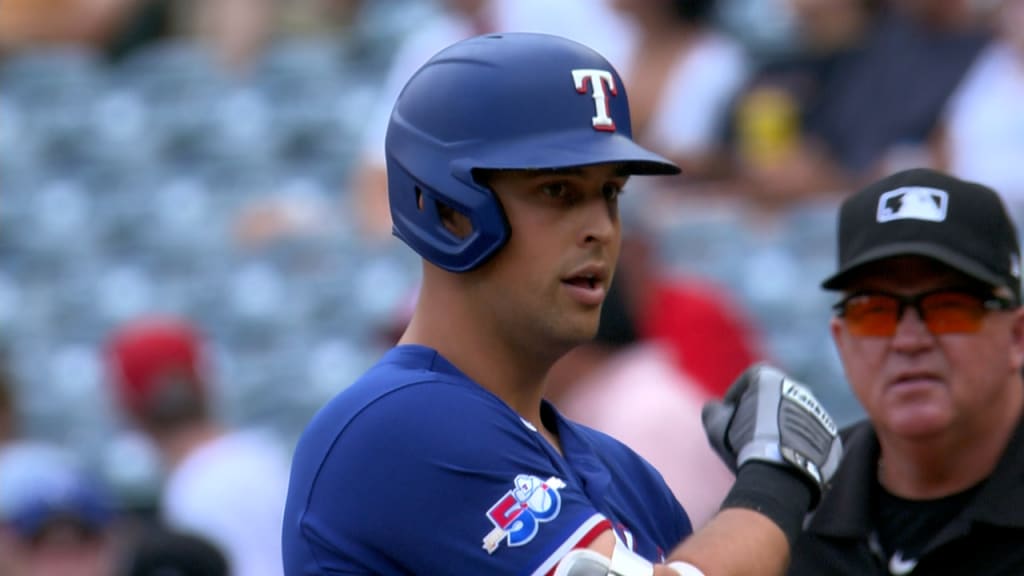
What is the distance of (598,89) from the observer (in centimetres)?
285

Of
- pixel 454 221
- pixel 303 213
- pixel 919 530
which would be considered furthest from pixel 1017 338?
pixel 303 213

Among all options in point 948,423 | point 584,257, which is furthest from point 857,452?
point 584,257

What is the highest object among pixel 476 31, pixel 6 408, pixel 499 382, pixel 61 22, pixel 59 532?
pixel 499 382

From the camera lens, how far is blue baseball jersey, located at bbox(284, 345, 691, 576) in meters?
2.64

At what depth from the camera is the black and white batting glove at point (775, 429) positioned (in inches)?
116

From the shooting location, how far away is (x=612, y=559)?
262cm

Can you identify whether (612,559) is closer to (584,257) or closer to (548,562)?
(548,562)

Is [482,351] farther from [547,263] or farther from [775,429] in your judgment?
[775,429]

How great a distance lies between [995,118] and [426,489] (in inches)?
158

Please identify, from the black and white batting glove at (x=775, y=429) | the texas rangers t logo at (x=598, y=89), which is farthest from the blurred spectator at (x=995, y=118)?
the texas rangers t logo at (x=598, y=89)

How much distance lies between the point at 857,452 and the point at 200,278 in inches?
213

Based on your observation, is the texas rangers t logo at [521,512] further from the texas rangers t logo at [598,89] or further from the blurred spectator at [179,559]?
the blurred spectator at [179,559]

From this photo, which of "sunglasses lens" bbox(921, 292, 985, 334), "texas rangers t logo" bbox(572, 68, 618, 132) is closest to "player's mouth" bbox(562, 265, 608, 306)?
"texas rangers t logo" bbox(572, 68, 618, 132)

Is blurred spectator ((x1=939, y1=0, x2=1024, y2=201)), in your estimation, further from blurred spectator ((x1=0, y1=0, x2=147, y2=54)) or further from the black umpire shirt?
blurred spectator ((x1=0, y1=0, x2=147, y2=54))
